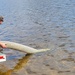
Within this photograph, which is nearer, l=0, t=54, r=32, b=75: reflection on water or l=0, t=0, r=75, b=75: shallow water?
l=0, t=54, r=32, b=75: reflection on water

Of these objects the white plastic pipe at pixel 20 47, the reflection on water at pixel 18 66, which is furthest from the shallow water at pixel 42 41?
the white plastic pipe at pixel 20 47

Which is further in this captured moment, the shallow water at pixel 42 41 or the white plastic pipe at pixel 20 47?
the white plastic pipe at pixel 20 47

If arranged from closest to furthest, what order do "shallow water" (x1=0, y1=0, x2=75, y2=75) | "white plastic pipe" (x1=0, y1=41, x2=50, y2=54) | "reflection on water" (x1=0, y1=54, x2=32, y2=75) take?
"reflection on water" (x1=0, y1=54, x2=32, y2=75) → "shallow water" (x1=0, y1=0, x2=75, y2=75) → "white plastic pipe" (x1=0, y1=41, x2=50, y2=54)

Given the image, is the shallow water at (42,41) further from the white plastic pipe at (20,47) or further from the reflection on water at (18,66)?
the white plastic pipe at (20,47)

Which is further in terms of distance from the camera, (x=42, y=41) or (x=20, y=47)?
(x=42, y=41)

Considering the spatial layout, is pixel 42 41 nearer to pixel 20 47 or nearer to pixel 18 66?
pixel 20 47

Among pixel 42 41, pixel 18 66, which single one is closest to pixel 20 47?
pixel 18 66

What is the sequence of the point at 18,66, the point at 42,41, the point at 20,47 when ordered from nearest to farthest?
the point at 18,66 → the point at 20,47 → the point at 42,41

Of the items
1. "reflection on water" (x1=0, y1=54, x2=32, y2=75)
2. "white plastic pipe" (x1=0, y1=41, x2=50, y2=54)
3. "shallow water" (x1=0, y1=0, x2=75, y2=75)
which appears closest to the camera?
"reflection on water" (x1=0, y1=54, x2=32, y2=75)

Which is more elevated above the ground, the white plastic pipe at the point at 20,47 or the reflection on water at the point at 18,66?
the white plastic pipe at the point at 20,47

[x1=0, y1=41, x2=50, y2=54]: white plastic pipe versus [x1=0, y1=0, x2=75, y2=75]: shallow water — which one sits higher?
[x1=0, y1=41, x2=50, y2=54]: white plastic pipe

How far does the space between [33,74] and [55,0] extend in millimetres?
38112

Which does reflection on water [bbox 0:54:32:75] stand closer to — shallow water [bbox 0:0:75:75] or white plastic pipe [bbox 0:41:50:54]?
shallow water [bbox 0:0:75:75]

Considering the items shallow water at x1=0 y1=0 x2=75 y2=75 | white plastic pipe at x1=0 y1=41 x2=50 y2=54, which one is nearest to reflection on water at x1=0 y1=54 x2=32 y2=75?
shallow water at x1=0 y1=0 x2=75 y2=75
